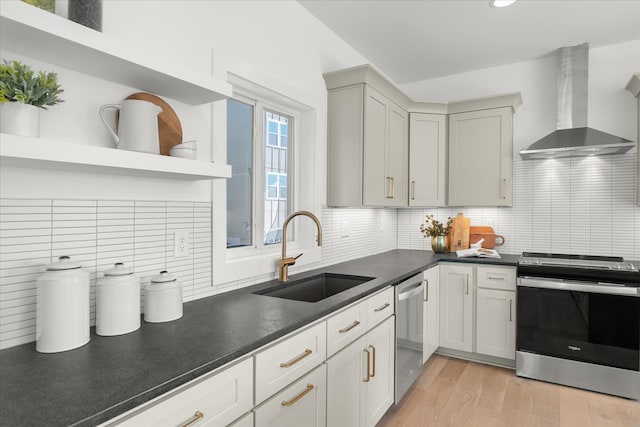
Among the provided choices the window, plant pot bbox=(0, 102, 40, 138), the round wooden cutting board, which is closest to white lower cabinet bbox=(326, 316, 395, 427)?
the window

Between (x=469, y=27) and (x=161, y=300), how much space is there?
2889 millimetres

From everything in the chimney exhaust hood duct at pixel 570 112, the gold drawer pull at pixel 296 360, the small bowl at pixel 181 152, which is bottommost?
the gold drawer pull at pixel 296 360

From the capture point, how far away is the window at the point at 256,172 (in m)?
2.21

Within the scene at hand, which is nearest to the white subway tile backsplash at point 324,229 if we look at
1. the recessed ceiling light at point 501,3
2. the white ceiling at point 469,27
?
the white ceiling at point 469,27

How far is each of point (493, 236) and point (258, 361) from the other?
299 cm

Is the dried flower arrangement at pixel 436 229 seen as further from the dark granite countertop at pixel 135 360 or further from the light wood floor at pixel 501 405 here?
the dark granite countertop at pixel 135 360

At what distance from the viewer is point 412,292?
2584 millimetres

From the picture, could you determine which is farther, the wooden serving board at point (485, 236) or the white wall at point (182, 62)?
the wooden serving board at point (485, 236)

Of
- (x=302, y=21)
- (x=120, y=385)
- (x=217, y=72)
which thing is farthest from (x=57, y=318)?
(x=302, y=21)

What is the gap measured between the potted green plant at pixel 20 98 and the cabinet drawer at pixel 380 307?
1615 mm

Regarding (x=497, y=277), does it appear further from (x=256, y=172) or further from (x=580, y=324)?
(x=256, y=172)

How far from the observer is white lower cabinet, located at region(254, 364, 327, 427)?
1259 mm

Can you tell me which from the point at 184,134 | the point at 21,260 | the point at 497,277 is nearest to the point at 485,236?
the point at 497,277

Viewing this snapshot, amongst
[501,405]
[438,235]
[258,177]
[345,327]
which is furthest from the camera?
[438,235]
